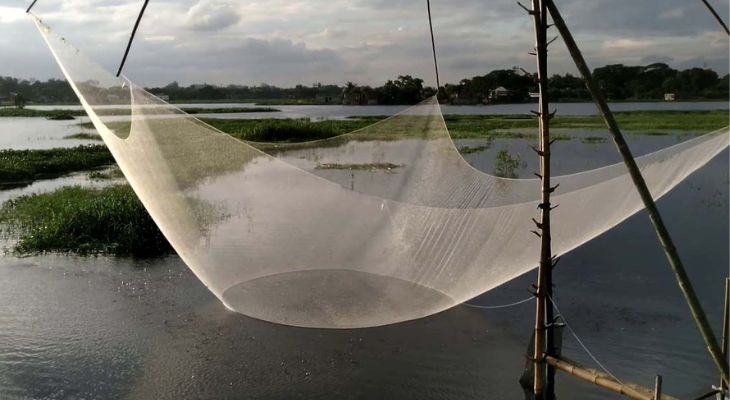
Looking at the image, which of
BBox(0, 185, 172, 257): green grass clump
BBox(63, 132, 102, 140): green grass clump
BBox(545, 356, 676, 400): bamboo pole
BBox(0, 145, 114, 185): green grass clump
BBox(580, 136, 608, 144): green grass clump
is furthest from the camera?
BBox(63, 132, 102, 140): green grass clump

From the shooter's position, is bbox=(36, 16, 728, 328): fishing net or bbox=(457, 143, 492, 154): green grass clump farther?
bbox=(457, 143, 492, 154): green grass clump

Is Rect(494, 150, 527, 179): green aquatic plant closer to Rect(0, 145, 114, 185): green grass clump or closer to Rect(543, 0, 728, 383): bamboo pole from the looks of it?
Rect(0, 145, 114, 185): green grass clump

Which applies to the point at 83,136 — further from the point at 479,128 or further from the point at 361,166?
the point at 361,166

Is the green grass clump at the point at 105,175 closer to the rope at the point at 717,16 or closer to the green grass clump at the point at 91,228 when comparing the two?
the green grass clump at the point at 91,228

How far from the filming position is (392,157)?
5422 millimetres

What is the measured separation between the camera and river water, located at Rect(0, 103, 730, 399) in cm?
366

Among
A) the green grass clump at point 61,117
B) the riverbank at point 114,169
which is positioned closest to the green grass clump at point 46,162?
the riverbank at point 114,169

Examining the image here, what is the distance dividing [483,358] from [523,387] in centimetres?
42

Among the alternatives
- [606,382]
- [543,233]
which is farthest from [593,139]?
[606,382]

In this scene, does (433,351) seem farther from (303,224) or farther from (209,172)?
(209,172)

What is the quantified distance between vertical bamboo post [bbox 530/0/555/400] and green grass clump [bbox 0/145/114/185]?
10024mm

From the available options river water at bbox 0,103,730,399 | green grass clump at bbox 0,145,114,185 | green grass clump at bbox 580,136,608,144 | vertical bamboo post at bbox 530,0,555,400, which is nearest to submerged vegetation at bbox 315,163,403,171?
river water at bbox 0,103,730,399

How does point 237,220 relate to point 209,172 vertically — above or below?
below

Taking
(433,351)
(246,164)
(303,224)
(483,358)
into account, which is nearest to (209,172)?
(246,164)
